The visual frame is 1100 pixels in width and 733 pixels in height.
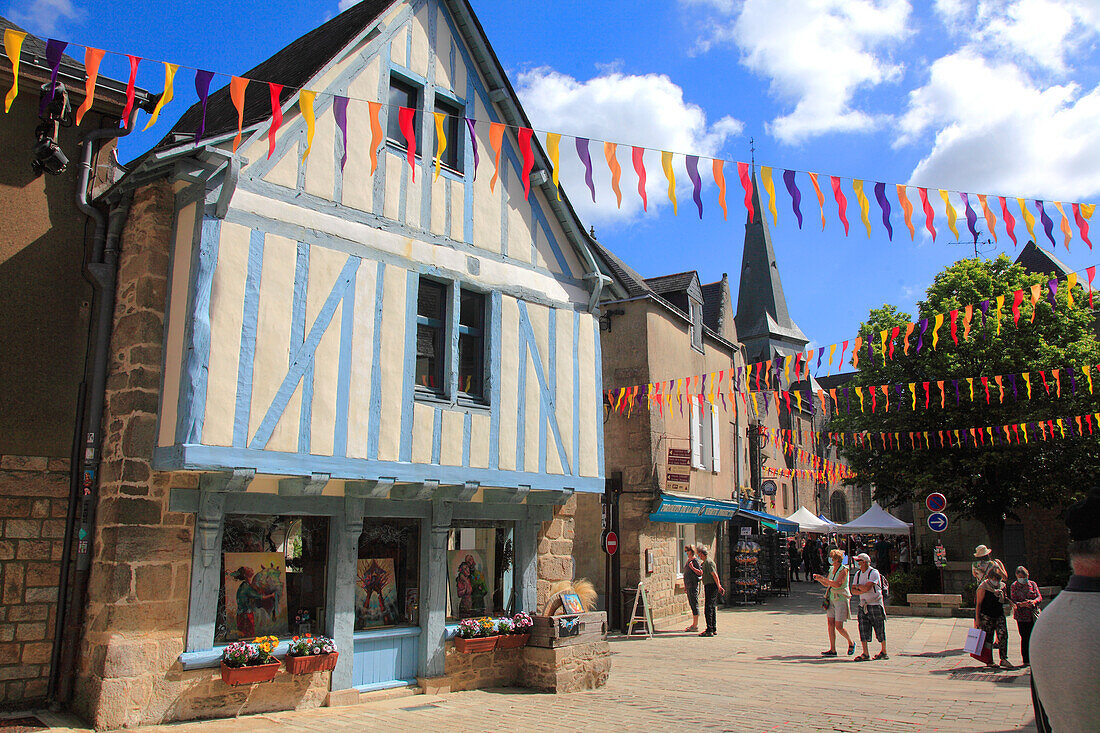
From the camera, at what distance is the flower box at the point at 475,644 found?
786 centimetres

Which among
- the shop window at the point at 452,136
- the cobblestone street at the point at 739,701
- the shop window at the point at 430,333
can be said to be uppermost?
the shop window at the point at 452,136

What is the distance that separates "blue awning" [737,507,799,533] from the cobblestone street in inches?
305

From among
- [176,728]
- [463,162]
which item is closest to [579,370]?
[463,162]

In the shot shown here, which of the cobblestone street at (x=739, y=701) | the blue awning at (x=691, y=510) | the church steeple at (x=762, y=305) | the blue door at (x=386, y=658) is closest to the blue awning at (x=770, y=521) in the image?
the blue awning at (x=691, y=510)

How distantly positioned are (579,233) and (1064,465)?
14.0m

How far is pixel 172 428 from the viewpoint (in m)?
6.05

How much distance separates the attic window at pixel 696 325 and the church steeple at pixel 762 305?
72.2 ft

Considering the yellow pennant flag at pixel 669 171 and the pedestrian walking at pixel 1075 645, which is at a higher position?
the yellow pennant flag at pixel 669 171

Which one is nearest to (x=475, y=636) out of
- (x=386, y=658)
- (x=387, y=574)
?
(x=386, y=658)

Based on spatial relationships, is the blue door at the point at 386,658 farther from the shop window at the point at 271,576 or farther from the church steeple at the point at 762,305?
the church steeple at the point at 762,305

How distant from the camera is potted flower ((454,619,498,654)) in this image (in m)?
7.88

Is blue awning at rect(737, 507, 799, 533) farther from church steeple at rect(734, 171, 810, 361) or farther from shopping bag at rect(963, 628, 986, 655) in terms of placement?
church steeple at rect(734, 171, 810, 361)

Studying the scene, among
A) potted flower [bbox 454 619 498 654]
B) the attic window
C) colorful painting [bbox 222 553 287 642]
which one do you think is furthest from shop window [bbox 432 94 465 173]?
the attic window

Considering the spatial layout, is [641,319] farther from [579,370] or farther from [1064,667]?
[1064,667]
